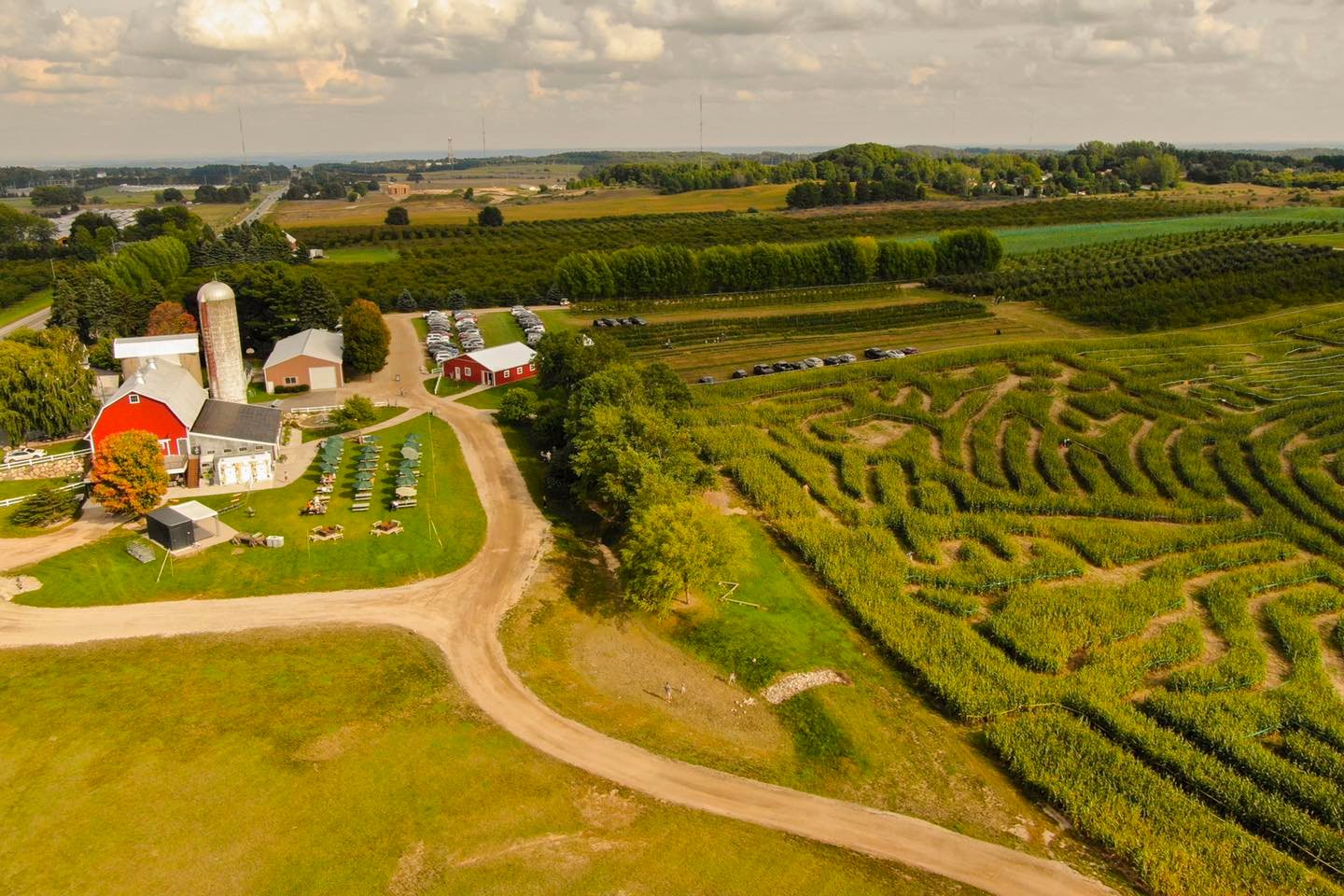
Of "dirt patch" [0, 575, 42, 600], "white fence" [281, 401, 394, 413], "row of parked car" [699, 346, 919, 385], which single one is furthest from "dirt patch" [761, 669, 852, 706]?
"white fence" [281, 401, 394, 413]

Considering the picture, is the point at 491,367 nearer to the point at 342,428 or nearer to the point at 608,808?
the point at 342,428

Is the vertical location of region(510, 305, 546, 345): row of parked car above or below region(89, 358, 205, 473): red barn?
above

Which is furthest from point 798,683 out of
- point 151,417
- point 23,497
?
point 23,497

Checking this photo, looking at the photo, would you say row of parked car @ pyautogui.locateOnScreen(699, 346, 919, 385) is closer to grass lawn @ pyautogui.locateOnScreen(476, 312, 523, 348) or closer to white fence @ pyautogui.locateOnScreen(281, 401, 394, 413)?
grass lawn @ pyautogui.locateOnScreen(476, 312, 523, 348)

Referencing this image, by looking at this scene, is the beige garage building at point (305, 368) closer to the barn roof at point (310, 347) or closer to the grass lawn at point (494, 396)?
the barn roof at point (310, 347)

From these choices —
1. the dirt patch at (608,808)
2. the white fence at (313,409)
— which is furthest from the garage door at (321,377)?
the dirt patch at (608,808)
